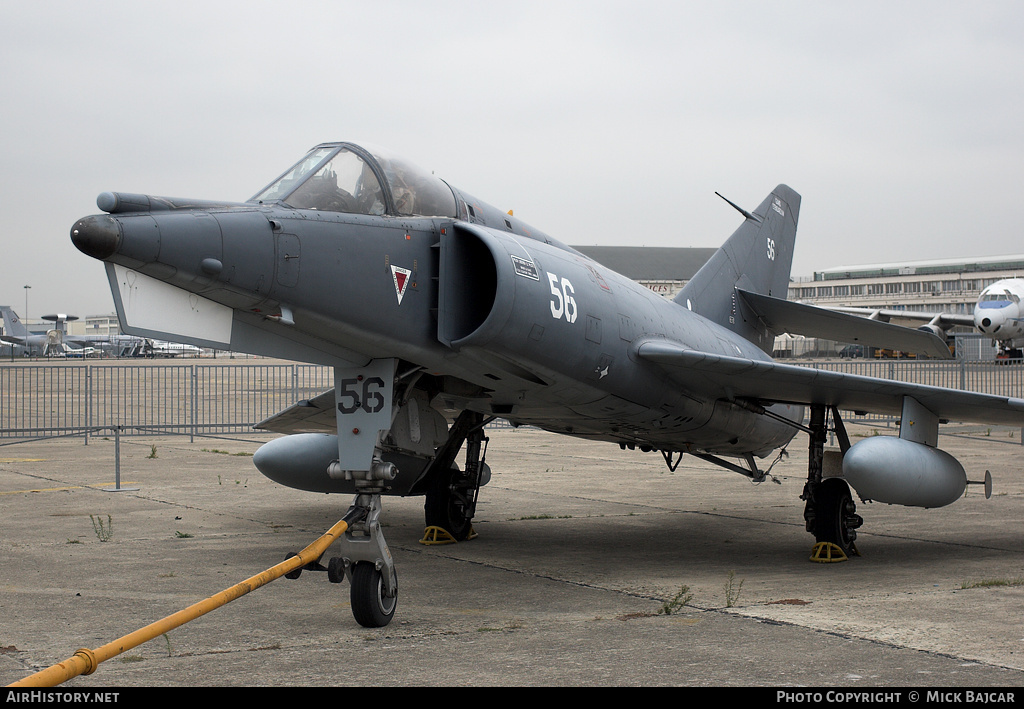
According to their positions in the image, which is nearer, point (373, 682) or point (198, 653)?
point (373, 682)

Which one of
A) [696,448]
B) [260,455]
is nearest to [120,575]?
[260,455]

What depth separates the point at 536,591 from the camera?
22.0ft

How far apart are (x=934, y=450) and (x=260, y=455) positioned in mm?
5993

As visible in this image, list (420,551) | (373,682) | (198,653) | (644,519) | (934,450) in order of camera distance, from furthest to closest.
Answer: (644,519), (420,551), (934,450), (198,653), (373,682)

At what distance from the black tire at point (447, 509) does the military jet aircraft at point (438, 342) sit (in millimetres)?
15

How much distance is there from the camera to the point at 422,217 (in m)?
6.39

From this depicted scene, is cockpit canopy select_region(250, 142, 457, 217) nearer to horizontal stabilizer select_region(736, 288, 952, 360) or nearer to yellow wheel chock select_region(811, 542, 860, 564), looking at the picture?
yellow wheel chock select_region(811, 542, 860, 564)

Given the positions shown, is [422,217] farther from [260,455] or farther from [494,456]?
[494,456]

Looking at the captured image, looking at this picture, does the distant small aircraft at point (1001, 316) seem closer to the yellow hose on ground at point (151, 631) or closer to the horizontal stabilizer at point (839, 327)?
the horizontal stabilizer at point (839, 327)

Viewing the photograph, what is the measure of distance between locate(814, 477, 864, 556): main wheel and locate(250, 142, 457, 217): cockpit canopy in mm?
4262

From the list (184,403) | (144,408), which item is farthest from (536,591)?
(144,408)

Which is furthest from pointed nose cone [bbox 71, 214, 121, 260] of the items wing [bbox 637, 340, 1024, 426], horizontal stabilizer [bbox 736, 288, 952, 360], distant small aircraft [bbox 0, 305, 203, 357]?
distant small aircraft [bbox 0, 305, 203, 357]

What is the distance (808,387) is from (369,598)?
4315mm

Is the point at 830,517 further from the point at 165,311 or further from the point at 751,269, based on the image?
the point at 165,311
